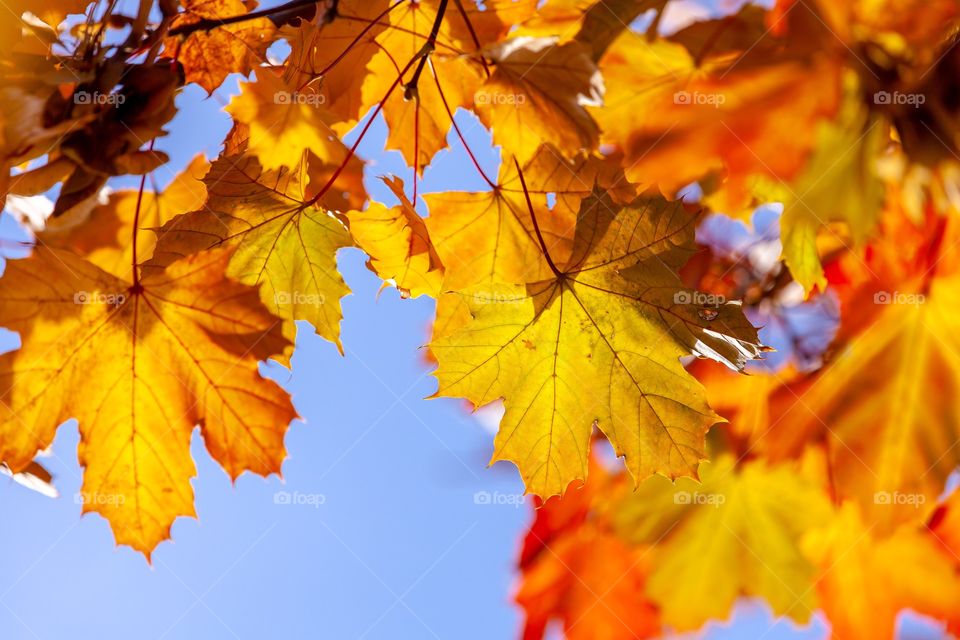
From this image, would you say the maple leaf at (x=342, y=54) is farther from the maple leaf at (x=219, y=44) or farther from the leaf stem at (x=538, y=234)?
the leaf stem at (x=538, y=234)

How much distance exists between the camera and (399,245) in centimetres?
140

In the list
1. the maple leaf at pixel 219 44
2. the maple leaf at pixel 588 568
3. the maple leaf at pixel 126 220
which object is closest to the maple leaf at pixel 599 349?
the maple leaf at pixel 219 44

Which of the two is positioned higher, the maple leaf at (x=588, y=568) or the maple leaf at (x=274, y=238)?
the maple leaf at (x=274, y=238)

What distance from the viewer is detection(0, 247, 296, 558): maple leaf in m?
1.34

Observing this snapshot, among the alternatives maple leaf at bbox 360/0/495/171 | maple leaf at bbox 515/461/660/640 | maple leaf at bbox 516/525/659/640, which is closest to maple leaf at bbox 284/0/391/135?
maple leaf at bbox 360/0/495/171

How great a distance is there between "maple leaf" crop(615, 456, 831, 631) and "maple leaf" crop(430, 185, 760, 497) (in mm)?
1158

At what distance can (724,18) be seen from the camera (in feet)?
4.84

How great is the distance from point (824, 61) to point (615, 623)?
2.00 m

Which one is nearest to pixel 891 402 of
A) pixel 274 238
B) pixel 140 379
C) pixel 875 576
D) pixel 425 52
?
pixel 875 576

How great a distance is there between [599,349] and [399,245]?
0.45 metres

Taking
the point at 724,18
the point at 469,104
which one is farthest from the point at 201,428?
the point at 724,18

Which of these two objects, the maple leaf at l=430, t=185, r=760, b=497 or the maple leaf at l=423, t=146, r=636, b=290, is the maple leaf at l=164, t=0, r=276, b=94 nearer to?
the maple leaf at l=423, t=146, r=636, b=290

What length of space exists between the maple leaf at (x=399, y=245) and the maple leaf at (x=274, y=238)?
1.7 inches

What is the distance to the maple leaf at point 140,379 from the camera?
4.41ft
